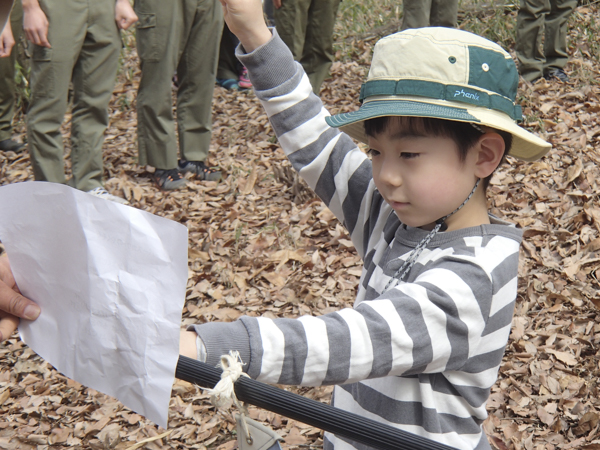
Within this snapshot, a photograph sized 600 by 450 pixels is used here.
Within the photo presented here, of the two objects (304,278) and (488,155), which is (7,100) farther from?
(488,155)

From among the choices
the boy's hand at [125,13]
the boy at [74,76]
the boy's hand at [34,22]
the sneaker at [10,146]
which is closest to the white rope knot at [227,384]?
the boy at [74,76]

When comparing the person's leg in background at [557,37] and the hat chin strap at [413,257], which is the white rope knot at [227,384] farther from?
the person's leg in background at [557,37]

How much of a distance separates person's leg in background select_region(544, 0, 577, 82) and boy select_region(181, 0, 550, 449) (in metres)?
5.21

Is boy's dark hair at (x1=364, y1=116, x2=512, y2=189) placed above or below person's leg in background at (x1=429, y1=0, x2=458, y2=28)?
above

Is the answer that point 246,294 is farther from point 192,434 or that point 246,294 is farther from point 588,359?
point 588,359

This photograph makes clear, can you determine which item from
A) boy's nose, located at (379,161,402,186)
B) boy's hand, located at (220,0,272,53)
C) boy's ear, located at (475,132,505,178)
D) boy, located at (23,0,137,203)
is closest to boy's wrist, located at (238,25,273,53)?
boy's hand, located at (220,0,272,53)

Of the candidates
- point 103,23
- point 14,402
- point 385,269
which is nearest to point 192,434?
point 14,402

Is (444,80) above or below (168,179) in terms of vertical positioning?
above

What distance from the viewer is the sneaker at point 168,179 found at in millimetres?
5305

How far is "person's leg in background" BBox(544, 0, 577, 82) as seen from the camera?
249 inches

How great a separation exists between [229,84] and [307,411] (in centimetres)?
670

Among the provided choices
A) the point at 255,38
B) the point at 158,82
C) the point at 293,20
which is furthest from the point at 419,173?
the point at 293,20

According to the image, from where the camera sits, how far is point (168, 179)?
534cm

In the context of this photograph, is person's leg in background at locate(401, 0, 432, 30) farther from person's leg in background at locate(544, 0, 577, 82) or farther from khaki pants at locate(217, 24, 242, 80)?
khaki pants at locate(217, 24, 242, 80)
